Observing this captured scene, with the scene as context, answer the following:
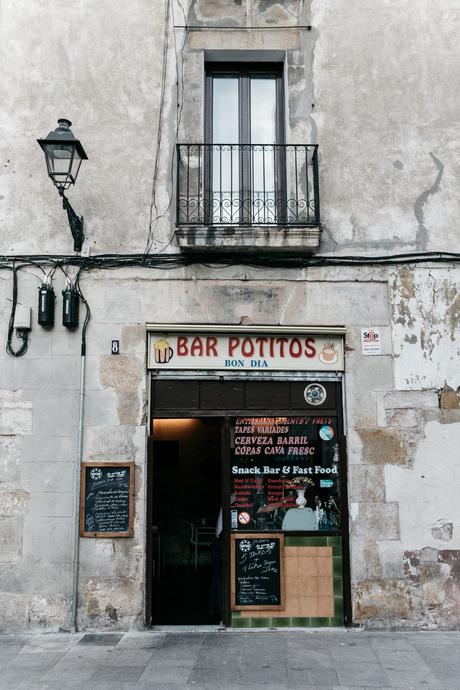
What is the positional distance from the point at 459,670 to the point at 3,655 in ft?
13.9

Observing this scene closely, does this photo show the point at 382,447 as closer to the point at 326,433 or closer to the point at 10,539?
the point at 326,433

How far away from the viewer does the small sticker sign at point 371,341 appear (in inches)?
291

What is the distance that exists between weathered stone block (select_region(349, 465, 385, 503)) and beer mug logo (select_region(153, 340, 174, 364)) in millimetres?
2433

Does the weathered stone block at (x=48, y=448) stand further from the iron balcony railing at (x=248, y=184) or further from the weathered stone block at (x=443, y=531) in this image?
the weathered stone block at (x=443, y=531)

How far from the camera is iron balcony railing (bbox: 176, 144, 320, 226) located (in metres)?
7.58

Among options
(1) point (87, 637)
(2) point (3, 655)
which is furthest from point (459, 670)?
(2) point (3, 655)

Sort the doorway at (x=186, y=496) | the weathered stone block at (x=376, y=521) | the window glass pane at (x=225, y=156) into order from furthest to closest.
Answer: the doorway at (x=186, y=496), the window glass pane at (x=225, y=156), the weathered stone block at (x=376, y=521)

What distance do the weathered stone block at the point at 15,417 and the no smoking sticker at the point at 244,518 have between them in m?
2.56

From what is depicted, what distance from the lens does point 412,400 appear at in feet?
23.9

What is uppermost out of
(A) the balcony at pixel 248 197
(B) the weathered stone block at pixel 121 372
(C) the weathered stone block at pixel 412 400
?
(A) the balcony at pixel 248 197

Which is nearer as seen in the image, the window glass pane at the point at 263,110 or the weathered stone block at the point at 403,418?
the weathered stone block at the point at 403,418

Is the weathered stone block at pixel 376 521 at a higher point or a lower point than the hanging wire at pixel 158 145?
lower

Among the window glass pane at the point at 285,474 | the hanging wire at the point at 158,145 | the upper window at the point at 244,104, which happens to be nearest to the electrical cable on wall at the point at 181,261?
the hanging wire at the point at 158,145

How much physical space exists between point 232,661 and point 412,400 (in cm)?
337
